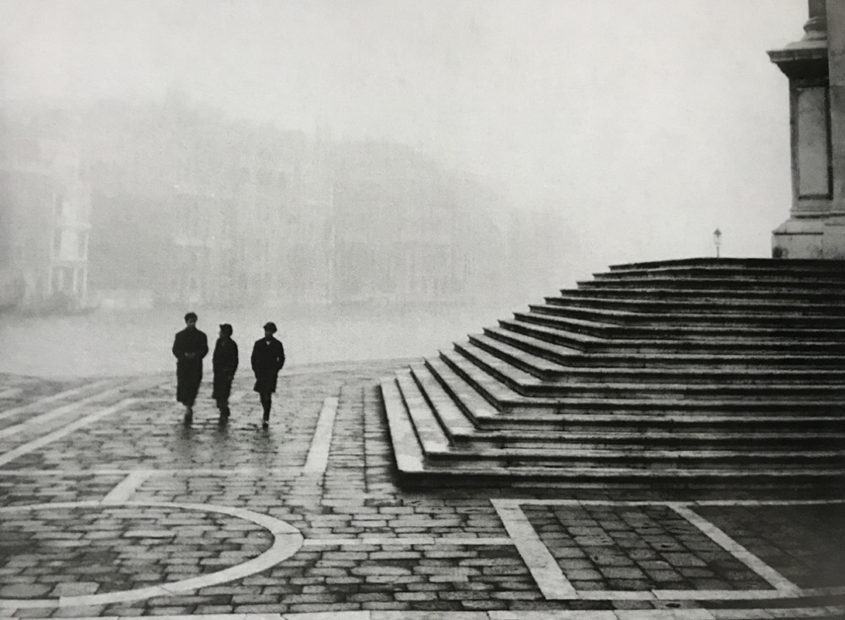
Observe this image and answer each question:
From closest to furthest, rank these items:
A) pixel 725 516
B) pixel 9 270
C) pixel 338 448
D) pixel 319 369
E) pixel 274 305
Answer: pixel 725 516, pixel 338 448, pixel 319 369, pixel 9 270, pixel 274 305

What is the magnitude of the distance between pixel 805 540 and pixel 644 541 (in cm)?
129

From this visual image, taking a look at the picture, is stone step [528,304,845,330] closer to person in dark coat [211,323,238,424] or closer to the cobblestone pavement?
the cobblestone pavement

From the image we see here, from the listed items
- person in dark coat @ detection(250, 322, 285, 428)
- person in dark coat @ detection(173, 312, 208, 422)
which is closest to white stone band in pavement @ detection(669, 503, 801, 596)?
person in dark coat @ detection(250, 322, 285, 428)

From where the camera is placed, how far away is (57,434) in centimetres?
1058

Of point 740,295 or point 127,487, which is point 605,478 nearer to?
point 740,295

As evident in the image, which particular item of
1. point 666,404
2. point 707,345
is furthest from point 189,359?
point 707,345

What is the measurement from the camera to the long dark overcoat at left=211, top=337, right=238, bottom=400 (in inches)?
444

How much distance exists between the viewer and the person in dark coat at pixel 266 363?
1126 cm

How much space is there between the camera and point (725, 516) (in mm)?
6906

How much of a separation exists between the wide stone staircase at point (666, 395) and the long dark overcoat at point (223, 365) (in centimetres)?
240

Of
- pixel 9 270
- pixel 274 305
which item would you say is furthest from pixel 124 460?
pixel 274 305

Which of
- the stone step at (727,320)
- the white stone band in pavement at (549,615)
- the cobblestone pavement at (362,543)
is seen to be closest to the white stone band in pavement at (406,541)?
the cobblestone pavement at (362,543)

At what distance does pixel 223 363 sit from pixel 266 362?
2.04ft

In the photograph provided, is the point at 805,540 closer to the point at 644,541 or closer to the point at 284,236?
the point at 644,541
